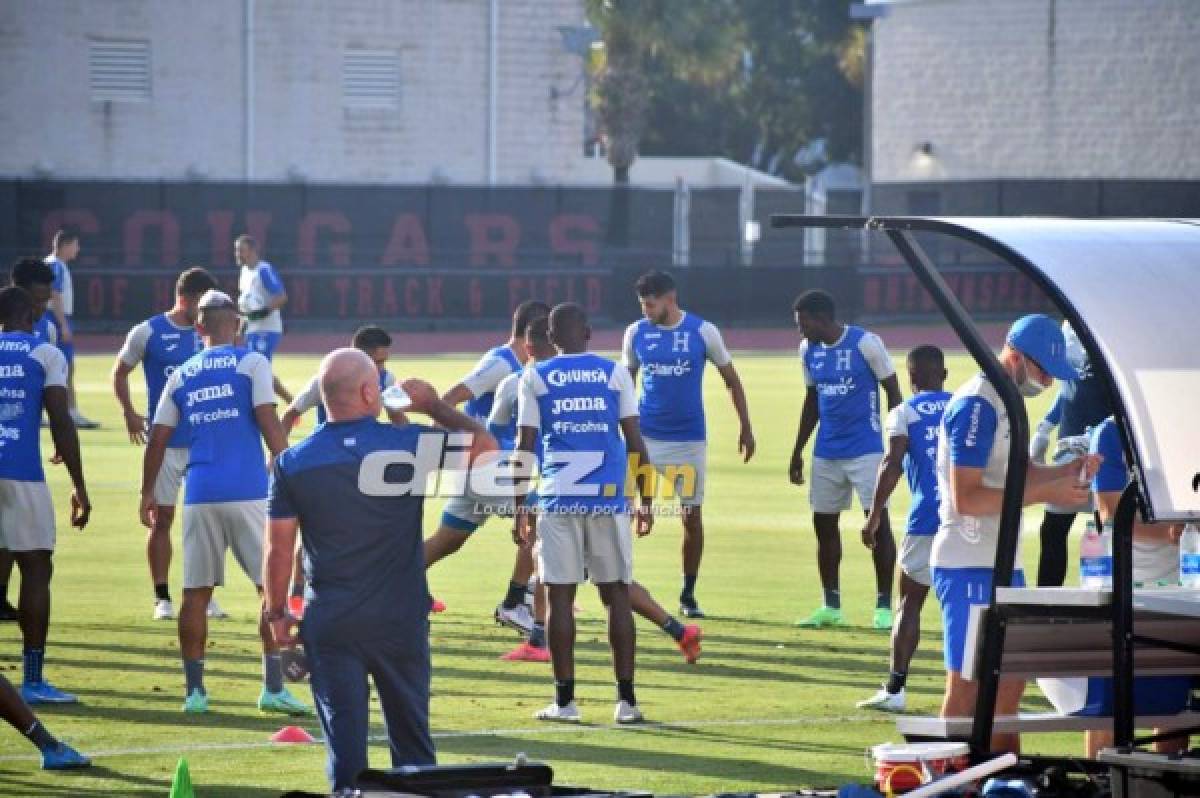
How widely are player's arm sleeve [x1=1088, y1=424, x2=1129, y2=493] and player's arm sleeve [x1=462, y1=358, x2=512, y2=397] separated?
217 inches

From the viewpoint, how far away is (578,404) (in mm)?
12484

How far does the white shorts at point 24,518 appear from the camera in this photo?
42.1 feet

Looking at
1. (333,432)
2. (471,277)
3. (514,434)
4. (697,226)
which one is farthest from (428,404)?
(697,226)

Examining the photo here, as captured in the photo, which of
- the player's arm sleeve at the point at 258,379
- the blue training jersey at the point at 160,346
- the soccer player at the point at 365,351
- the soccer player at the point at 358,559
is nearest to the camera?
the soccer player at the point at 358,559

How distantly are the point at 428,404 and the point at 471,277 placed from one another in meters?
39.5

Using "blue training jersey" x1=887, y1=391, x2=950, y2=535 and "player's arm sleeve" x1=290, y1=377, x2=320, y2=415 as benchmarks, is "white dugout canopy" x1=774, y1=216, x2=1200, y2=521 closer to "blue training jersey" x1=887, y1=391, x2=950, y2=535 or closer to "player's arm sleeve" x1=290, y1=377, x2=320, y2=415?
"blue training jersey" x1=887, y1=391, x2=950, y2=535

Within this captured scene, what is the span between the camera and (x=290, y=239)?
49125mm

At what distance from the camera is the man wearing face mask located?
833 centimetres

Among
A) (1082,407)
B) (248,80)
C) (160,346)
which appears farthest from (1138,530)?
(248,80)

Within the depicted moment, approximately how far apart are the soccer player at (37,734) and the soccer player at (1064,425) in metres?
6.26

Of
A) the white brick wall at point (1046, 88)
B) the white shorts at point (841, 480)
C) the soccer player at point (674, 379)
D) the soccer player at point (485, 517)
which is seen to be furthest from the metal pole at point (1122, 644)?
the white brick wall at point (1046, 88)

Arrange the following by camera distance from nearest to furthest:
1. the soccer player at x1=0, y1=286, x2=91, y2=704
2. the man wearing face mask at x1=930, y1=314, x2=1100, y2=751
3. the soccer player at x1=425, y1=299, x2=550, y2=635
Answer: the man wearing face mask at x1=930, y1=314, x2=1100, y2=751 < the soccer player at x1=0, y1=286, x2=91, y2=704 < the soccer player at x1=425, y1=299, x2=550, y2=635

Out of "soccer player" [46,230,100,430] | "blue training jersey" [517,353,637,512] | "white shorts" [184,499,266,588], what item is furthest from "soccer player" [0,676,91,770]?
"soccer player" [46,230,100,430]

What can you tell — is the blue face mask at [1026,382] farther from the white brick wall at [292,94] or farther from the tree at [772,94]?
the tree at [772,94]
